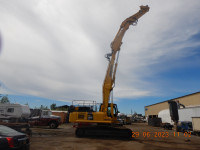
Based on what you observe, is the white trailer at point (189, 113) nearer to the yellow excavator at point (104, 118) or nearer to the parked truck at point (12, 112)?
the yellow excavator at point (104, 118)

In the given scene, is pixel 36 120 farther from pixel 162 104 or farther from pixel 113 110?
pixel 162 104

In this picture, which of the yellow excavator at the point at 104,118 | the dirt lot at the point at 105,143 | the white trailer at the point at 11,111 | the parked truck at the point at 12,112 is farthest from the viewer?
the white trailer at the point at 11,111

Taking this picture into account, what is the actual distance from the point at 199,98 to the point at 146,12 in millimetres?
25669

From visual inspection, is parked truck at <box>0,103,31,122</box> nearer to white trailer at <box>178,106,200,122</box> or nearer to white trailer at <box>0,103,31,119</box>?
white trailer at <box>0,103,31,119</box>

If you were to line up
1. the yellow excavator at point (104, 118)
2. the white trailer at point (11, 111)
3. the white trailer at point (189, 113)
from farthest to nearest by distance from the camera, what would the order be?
1. the white trailer at point (11, 111)
2. the white trailer at point (189, 113)
3. the yellow excavator at point (104, 118)

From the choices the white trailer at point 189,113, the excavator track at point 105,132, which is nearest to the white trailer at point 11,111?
the excavator track at point 105,132

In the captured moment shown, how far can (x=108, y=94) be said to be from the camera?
47.3ft

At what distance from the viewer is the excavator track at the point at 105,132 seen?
43.6ft

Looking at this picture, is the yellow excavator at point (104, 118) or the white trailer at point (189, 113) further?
the white trailer at point (189, 113)

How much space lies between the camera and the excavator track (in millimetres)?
13297

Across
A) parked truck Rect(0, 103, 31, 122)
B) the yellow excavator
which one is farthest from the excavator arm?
parked truck Rect(0, 103, 31, 122)

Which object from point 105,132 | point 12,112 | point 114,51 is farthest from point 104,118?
point 12,112

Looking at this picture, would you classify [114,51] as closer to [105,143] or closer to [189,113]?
[105,143]

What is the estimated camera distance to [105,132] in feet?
44.5
